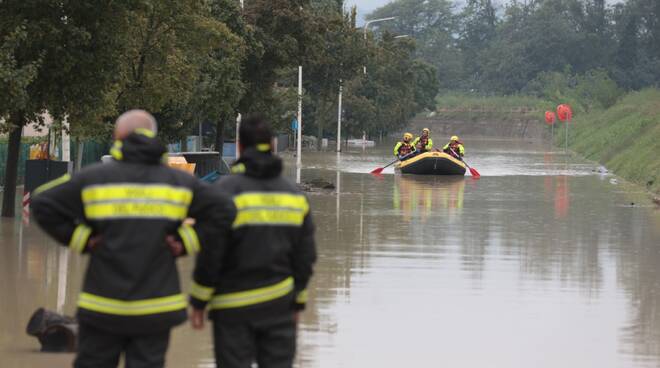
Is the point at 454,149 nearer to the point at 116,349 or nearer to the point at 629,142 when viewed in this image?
the point at 629,142

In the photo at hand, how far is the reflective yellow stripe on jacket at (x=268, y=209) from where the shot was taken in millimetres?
7301

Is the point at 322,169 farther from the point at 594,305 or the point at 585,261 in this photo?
the point at 594,305

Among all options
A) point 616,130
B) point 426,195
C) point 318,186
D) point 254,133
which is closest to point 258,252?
point 254,133

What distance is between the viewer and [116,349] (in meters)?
6.88

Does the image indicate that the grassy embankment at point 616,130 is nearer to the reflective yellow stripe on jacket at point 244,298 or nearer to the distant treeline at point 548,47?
the distant treeline at point 548,47

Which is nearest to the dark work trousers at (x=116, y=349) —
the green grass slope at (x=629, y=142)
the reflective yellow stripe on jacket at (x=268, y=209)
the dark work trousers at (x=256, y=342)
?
the dark work trousers at (x=256, y=342)

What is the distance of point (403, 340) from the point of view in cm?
1202

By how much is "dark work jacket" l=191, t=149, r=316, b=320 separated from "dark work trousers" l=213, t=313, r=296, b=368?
0.18 feet

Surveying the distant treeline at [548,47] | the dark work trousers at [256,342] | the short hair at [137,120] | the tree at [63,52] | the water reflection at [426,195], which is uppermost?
the distant treeline at [548,47]

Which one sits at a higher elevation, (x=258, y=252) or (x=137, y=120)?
(x=137, y=120)

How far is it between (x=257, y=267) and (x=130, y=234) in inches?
31.0

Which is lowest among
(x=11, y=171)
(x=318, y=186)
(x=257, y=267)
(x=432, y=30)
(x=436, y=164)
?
(x=318, y=186)

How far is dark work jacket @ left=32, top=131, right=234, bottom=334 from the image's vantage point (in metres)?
6.77

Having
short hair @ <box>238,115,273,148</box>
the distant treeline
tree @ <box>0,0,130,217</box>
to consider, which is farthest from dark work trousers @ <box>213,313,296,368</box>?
the distant treeline
